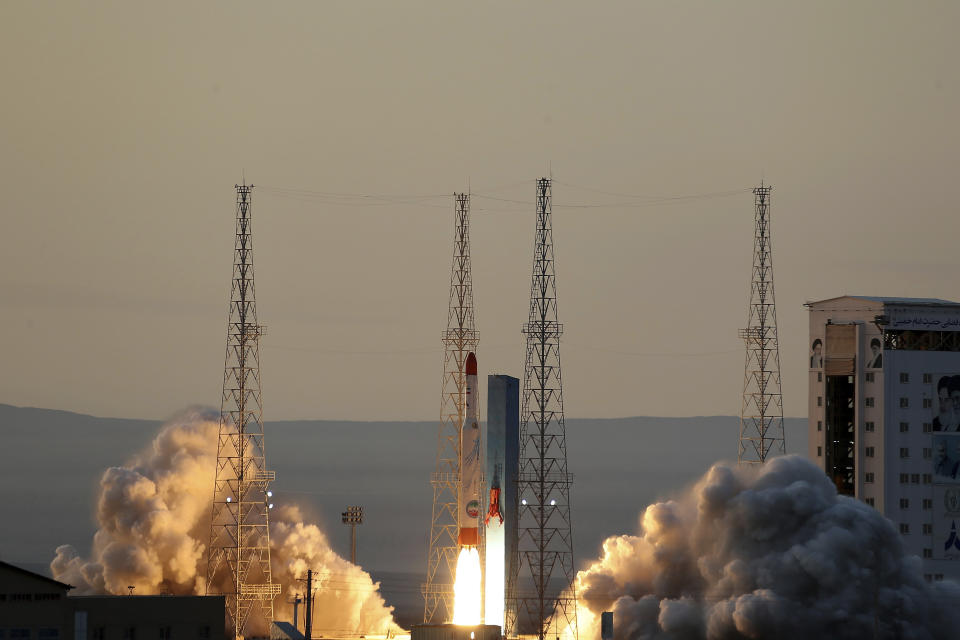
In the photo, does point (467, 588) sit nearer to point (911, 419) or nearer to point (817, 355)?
point (817, 355)

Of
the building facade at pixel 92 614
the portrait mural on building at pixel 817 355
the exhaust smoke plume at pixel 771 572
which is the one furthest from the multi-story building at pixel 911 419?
the building facade at pixel 92 614

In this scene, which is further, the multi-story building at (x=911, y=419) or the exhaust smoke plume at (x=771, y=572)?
the multi-story building at (x=911, y=419)

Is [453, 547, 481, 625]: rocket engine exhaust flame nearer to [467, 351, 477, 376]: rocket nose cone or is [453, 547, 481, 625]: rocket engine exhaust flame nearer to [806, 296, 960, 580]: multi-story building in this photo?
[467, 351, 477, 376]: rocket nose cone

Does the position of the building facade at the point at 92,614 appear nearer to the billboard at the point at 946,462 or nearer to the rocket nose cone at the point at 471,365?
the rocket nose cone at the point at 471,365

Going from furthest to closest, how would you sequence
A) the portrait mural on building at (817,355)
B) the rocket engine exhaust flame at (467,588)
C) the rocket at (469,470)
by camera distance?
the portrait mural on building at (817,355)
the rocket at (469,470)
the rocket engine exhaust flame at (467,588)

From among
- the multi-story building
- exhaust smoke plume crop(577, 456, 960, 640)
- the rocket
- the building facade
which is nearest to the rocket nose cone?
the rocket

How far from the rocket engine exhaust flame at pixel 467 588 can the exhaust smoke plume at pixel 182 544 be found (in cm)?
1225

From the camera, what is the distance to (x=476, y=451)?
109 metres

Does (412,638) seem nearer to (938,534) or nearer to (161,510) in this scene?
(161,510)

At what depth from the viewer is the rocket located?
4245 inches

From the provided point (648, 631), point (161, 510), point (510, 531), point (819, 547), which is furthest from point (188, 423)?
point (819, 547)

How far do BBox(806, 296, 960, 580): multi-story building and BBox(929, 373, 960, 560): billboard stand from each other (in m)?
0.06

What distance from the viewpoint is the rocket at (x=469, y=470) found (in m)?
108

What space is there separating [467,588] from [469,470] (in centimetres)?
A: 636
